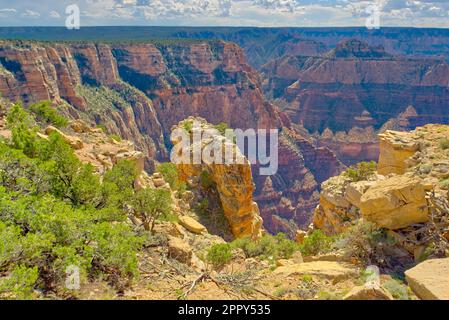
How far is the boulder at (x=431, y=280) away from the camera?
36.6 ft

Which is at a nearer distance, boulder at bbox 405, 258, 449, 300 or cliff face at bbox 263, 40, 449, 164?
boulder at bbox 405, 258, 449, 300

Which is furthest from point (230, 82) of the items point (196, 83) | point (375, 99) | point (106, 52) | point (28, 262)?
point (28, 262)

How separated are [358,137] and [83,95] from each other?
85.3m

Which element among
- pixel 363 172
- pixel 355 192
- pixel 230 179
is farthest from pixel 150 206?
pixel 363 172

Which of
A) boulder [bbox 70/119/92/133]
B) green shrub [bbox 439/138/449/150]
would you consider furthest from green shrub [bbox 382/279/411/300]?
boulder [bbox 70/119/92/133]

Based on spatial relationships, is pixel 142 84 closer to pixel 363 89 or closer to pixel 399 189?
pixel 363 89

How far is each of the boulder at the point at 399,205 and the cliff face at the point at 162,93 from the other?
66.0 m

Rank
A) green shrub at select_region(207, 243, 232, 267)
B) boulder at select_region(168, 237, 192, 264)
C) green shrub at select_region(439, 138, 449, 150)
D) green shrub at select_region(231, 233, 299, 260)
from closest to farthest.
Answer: boulder at select_region(168, 237, 192, 264)
green shrub at select_region(207, 243, 232, 267)
green shrub at select_region(439, 138, 449, 150)
green shrub at select_region(231, 233, 299, 260)

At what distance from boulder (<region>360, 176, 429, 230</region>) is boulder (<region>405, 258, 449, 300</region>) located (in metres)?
3.90

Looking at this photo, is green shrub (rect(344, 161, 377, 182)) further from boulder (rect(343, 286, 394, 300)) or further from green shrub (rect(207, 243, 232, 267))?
boulder (rect(343, 286, 394, 300))

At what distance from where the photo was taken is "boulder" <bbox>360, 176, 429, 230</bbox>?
16812 millimetres

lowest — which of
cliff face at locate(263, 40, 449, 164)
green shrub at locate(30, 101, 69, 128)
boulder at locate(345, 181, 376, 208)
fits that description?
cliff face at locate(263, 40, 449, 164)

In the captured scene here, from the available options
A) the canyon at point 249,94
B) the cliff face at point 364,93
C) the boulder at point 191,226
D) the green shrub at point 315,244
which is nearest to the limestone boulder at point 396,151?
the green shrub at point 315,244

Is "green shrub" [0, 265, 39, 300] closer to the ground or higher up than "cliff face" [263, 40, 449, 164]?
higher up
